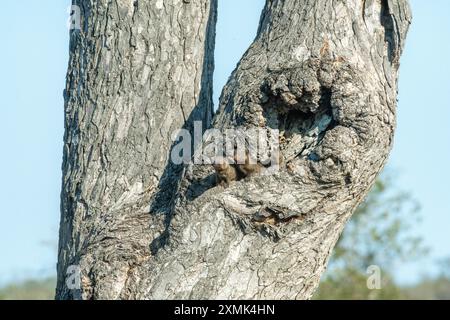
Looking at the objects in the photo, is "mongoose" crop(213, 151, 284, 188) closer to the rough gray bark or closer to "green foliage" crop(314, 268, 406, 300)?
the rough gray bark

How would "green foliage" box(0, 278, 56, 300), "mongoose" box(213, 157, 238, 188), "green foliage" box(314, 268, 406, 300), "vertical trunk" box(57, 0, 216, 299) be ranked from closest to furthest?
1. "mongoose" box(213, 157, 238, 188)
2. "vertical trunk" box(57, 0, 216, 299)
3. "green foliage" box(314, 268, 406, 300)
4. "green foliage" box(0, 278, 56, 300)

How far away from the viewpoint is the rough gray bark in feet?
14.7

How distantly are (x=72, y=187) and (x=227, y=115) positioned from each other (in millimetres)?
979

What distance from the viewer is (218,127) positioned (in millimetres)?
4719

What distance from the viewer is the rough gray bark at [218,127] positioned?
448 centimetres

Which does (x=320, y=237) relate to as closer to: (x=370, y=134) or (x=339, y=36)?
(x=370, y=134)

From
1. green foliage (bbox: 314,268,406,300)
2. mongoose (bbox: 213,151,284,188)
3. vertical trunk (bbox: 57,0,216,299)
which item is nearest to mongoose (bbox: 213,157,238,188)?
mongoose (bbox: 213,151,284,188)

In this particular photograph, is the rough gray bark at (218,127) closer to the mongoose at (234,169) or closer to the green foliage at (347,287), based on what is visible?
the mongoose at (234,169)

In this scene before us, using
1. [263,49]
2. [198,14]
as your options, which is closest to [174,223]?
[263,49]

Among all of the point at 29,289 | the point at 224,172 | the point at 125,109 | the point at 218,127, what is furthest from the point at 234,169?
the point at 29,289

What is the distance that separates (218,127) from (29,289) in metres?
17.1

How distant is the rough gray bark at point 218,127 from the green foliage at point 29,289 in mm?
13750

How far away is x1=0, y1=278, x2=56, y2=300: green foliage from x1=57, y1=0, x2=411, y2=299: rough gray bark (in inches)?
541

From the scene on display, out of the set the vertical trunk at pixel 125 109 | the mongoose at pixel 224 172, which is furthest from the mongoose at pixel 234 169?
the vertical trunk at pixel 125 109
